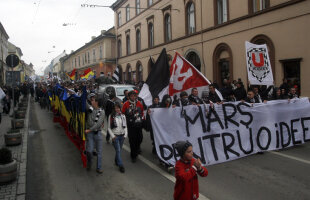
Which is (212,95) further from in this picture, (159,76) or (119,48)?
(119,48)

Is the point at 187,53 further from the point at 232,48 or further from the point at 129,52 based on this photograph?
the point at 129,52

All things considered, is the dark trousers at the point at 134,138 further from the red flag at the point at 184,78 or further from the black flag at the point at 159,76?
the red flag at the point at 184,78

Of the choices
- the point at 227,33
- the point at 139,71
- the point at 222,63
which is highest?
the point at 227,33

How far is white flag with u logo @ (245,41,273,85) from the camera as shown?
8.69 m

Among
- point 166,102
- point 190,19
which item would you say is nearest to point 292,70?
point 166,102

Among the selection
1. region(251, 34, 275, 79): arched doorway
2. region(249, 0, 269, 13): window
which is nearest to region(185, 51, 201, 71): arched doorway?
region(251, 34, 275, 79): arched doorway

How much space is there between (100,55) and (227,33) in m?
30.8

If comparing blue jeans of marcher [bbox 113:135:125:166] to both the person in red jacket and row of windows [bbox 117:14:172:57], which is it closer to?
the person in red jacket

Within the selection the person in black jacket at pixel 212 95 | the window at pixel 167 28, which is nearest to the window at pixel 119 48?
the window at pixel 167 28

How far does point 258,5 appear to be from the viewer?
1619 cm

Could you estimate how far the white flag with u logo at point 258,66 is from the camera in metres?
8.69

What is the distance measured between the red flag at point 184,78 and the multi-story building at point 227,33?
901 centimetres

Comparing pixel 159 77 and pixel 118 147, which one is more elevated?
pixel 159 77

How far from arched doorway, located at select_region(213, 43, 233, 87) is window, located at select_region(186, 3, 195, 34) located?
158 inches
